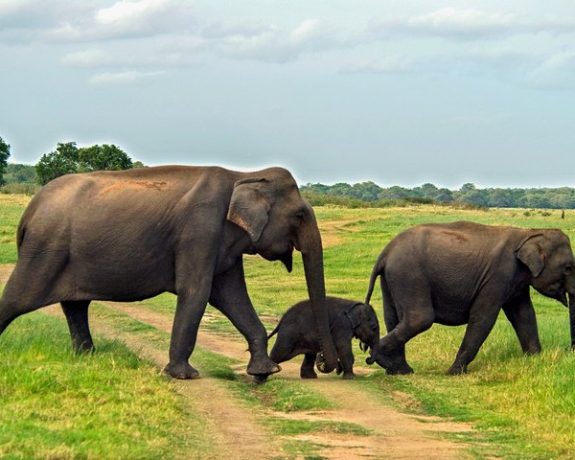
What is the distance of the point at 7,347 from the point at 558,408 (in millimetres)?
5536

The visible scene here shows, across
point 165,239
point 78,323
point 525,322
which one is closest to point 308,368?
point 165,239

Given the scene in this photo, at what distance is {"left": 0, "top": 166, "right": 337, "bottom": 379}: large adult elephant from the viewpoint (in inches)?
547

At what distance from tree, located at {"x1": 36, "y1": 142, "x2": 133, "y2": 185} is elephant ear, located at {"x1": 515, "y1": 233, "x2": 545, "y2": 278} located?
→ 63.5m

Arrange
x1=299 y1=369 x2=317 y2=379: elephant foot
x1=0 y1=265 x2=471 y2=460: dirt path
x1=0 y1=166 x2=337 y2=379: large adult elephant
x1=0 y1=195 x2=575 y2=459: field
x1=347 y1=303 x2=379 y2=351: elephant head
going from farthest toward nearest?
x1=347 y1=303 x2=379 y2=351: elephant head → x1=299 y1=369 x2=317 y2=379: elephant foot → x1=0 y1=166 x2=337 y2=379: large adult elephant → x1=0 y1=265 x2=471 y2=460: dirt path → x1=0 y1=195 x2=575 y2=459: field

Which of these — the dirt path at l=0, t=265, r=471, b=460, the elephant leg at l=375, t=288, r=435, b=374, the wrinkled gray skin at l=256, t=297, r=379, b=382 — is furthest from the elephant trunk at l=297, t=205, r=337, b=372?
the elephant leg at l=375, t=288, r=435, b=374

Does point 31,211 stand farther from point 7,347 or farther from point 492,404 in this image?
point 492,404

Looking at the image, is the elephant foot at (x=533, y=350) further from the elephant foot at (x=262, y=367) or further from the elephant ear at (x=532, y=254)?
the elephant foot at (x=262, y=367)

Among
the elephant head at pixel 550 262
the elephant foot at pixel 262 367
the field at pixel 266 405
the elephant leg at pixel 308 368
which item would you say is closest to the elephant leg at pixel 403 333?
the field at pixel 266 405

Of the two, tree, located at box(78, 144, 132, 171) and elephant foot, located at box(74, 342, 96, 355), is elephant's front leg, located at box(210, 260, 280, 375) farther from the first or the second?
tree, located at box(78, 144, 132, 171)

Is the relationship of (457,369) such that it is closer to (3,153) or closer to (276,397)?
(276,397)

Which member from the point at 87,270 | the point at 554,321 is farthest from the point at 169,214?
the point at 554,321

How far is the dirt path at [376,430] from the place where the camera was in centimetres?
968

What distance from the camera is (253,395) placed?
12.7m

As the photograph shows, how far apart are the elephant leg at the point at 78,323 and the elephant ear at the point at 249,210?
6.66ft
